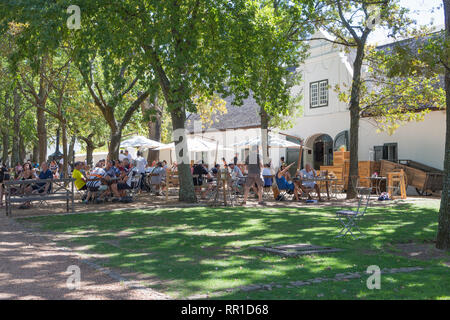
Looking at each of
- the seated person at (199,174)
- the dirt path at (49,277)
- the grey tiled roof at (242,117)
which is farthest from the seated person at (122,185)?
the grey tiled roof at (242,117)

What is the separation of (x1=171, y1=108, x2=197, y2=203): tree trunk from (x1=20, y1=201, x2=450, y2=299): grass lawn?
2.24 meters

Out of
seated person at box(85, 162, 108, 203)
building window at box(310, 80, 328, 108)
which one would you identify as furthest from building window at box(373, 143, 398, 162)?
seated person at box(85, 162, 108, 203)

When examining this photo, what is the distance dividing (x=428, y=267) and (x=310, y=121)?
23461 mm

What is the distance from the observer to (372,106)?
20.1m

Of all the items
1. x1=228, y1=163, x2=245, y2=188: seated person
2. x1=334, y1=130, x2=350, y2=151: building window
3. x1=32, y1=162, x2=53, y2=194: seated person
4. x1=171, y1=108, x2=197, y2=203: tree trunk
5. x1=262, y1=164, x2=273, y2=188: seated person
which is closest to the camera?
x1=32, y1=162, x2=53, y2=194: seated person

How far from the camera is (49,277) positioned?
644 cm

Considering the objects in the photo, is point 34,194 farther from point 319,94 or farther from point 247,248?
point 319,94

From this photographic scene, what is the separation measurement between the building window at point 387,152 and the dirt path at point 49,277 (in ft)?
67.1

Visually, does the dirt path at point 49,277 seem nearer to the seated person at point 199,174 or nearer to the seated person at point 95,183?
the seated person at point 95,183

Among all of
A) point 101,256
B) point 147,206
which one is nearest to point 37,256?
point 101,256

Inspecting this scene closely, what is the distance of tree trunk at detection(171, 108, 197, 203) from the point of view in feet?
54.7

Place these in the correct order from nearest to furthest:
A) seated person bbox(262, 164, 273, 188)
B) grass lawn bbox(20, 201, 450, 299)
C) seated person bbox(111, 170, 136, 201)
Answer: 1. grass lawn bbox(20, 201, 450, 299)
2. seated person bbox(111, 170, 136, 201)
3. seated person bbox(262, 164, 273, 188)

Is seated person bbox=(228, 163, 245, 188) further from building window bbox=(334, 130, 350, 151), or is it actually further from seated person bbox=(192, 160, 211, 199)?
building window bbox=(334, 130, 350, 151)
